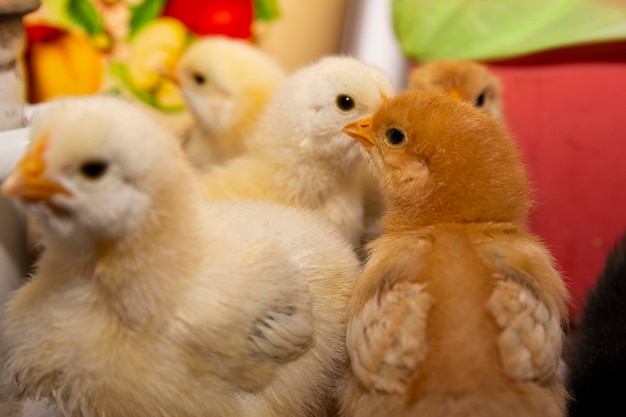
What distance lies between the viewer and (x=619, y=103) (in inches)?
53.6

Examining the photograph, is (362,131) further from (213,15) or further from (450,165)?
(213,15)

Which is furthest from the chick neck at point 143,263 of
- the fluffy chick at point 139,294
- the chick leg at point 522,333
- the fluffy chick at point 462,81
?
the fluffy chick at point 462,81

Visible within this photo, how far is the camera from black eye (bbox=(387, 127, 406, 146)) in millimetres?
833

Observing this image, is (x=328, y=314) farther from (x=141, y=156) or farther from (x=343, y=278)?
(x=141, y=156)

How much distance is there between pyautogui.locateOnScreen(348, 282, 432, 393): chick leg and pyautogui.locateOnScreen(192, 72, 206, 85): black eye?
76 cm

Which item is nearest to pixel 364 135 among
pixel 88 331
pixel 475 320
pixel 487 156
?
pixel 487 156

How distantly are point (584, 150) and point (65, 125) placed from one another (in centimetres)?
109

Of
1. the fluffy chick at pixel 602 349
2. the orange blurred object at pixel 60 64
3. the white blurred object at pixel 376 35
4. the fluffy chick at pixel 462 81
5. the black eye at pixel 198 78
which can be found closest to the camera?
the fluffy chick at pixel 602 349

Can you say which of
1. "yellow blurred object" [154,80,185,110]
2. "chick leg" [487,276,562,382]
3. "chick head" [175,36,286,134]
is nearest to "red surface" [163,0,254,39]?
"yellow blurred object" [154,80,185,110]

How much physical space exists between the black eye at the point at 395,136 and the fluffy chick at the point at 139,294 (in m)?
0.21

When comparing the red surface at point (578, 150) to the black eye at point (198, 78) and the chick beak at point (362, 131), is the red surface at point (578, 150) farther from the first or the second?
the black eye at point (198, 78)

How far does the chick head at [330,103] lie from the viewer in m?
1.04

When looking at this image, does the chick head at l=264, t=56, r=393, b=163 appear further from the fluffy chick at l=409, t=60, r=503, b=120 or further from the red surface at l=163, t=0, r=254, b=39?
the red surface at l=163, t=0, r=254, b=39

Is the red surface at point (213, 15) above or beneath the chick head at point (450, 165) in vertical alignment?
beneath
